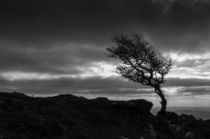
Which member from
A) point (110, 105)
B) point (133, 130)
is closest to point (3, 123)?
point (133, 130)

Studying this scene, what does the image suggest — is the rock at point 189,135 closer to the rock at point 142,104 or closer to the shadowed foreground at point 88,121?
the shadowed foreground at point 88,121

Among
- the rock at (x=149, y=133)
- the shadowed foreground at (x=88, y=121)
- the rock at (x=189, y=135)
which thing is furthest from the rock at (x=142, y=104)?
the rock at (x=189, y=135)

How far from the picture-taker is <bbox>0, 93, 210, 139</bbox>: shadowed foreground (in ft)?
82.1

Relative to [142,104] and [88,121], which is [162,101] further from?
[88,121]

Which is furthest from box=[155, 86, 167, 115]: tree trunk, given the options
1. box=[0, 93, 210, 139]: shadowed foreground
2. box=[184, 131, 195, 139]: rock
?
box=[184, 131, 195, 139]: rock

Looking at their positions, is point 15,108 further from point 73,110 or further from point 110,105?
point 110,105

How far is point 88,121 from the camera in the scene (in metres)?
32.4

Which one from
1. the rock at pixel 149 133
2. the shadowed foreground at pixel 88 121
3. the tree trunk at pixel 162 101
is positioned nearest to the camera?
the shadowed foreground at pixel 88 121

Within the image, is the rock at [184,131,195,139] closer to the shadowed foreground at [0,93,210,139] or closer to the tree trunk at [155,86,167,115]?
the shadowed foreground at [0,93,210,139]

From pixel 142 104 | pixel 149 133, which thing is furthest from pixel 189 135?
pixel 142 104

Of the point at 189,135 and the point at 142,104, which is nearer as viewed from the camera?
the point at 189,135

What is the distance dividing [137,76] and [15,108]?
21940 millimetres

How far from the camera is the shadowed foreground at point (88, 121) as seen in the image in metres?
25.0

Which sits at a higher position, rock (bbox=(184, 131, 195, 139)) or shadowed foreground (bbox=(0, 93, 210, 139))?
shadowed foreground (bbox=(0, 93, 210, 139))
